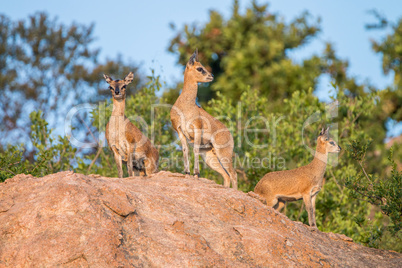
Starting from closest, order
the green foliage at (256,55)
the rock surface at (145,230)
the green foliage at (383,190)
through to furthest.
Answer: the rock surface at (145,230) < the green foliage at (383,190) < the green foliage at (256,55)

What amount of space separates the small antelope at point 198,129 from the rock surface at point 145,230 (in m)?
2.52

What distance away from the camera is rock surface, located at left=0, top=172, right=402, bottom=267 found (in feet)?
26.3

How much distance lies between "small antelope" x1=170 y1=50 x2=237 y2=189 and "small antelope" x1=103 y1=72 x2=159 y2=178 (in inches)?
39.6

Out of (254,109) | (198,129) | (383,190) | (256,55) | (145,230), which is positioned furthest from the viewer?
(256,55)

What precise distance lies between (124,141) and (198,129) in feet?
5.73

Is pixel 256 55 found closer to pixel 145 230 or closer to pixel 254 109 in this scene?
pixel 254 109

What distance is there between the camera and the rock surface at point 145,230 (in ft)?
26.3

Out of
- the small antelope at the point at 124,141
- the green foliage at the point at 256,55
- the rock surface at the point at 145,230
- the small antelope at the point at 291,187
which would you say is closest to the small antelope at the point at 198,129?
the small antelope at the point at 291,187

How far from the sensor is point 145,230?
8695 millimetres

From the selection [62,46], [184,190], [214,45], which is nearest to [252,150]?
[184,190]

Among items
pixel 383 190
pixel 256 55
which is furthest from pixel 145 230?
pixel 256 55

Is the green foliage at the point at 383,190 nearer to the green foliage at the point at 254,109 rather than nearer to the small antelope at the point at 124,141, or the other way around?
the green foliage at the point at 254,109

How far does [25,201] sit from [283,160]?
10764mm

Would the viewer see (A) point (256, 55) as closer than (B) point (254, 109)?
No
